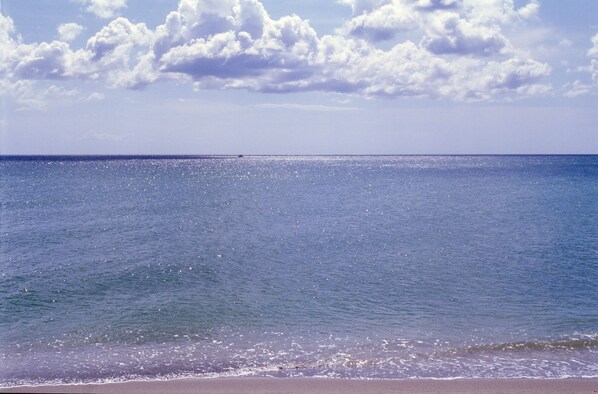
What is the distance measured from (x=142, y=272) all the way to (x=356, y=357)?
16.7m

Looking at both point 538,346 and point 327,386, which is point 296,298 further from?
point 538,346

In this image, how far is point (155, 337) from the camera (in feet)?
67.4

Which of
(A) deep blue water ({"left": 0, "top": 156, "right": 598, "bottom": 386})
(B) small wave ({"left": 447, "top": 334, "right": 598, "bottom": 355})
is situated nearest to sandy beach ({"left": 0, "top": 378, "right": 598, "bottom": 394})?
(A) deep blue water ({"left": 0, "top": 156, "right": 598, "bottom": 386})

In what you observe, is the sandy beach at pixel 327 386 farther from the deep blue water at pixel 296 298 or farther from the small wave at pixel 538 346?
the small wave at pixel 538 346

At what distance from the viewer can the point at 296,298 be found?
25.9m

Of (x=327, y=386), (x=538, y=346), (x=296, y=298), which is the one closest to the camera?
(x=327, y=386)

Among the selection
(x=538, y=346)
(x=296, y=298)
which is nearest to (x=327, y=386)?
(x=538, y=346)

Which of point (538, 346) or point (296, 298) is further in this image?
point (296, 298)

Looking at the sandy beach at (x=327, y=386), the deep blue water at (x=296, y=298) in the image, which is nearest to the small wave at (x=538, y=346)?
the deep blue water at (x=296, y=298)

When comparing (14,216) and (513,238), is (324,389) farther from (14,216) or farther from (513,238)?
(14,216)

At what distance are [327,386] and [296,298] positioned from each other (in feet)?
32.8

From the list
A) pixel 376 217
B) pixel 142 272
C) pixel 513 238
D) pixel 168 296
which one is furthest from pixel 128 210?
pixel 513 238

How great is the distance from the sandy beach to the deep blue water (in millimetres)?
709

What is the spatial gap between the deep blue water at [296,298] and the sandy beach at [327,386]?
0.71 m
